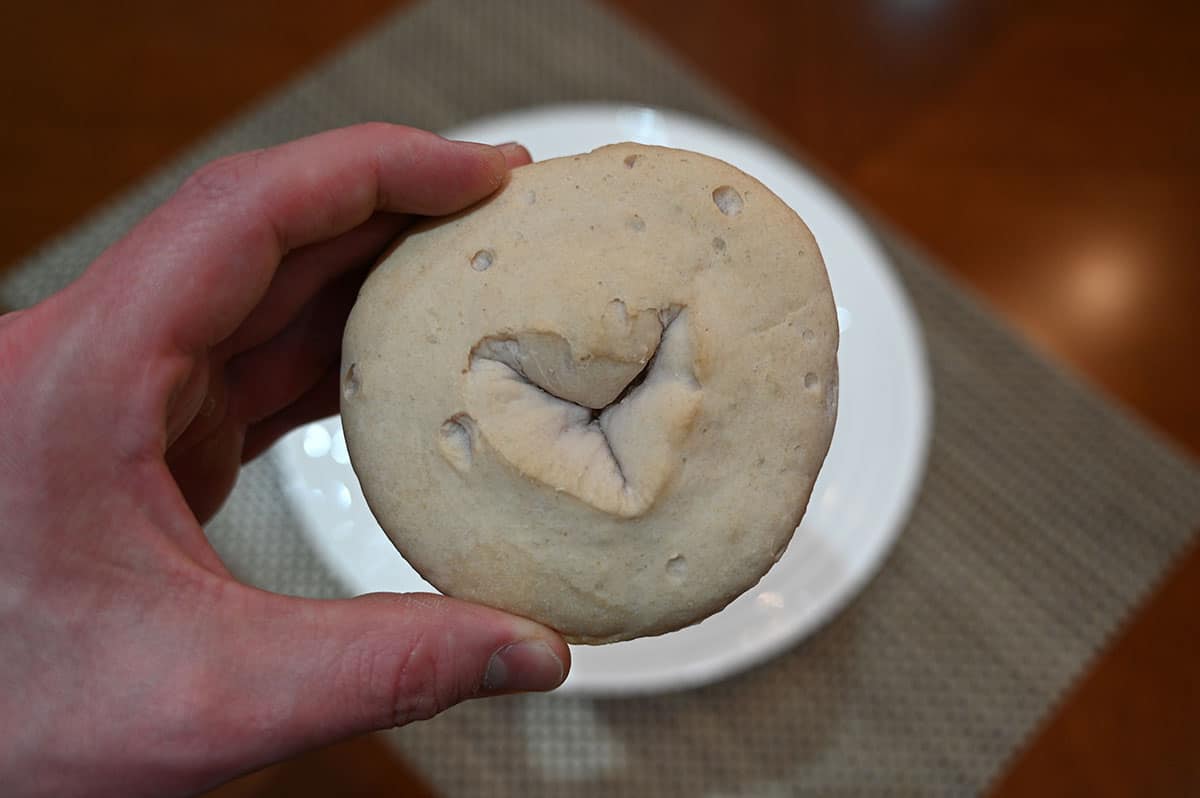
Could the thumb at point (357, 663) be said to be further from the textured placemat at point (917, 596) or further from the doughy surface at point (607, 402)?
the textured placemat at point (917, 596)

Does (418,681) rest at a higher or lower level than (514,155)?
lower

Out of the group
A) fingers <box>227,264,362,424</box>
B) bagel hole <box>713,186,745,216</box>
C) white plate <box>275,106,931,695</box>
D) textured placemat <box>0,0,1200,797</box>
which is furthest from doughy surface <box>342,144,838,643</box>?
textured placemat <box>0,0,1200,797</box>

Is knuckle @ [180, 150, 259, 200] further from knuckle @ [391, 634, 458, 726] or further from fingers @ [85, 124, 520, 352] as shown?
knuckle @ [391, 634, 458, 726]

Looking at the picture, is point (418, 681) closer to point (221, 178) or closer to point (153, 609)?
point (153, 609)

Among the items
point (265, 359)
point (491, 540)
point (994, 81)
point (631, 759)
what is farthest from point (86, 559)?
point (994, 81)

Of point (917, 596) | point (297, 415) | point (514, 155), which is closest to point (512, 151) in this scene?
point (514, 155)

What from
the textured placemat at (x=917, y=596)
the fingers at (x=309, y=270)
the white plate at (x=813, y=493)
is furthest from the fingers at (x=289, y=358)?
the textured placemat at (x=917, y=596)

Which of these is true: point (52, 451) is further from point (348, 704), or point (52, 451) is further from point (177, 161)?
point (177, 161)
